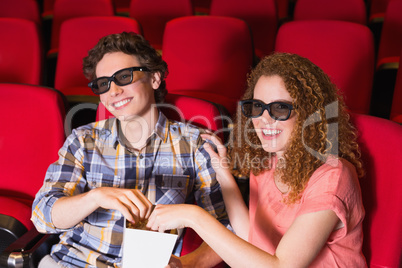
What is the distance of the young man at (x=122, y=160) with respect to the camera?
1.08 m

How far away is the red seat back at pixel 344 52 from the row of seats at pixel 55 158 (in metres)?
0.68

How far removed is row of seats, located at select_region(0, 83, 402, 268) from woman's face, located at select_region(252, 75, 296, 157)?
167 mm

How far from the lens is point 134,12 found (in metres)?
2.48

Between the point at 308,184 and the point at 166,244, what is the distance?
0.32 meters

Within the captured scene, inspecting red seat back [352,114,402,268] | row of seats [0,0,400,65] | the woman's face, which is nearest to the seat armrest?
the woman's face

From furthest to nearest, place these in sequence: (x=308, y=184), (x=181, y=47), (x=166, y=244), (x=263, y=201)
A: (x=181, y=47)
(x=263, y=201)
(x=308, y=184)
(x=166, y=244)

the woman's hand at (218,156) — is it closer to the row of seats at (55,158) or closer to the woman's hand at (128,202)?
the row of seats at (55,158)

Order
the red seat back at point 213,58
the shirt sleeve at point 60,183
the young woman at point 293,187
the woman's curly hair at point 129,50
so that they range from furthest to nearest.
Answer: the red seat back at point 213,58 → the woman's curly hair at point 129,50 → the shirt sleeve at point 60,183 → the young woman at point 293,187

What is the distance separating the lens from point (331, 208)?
2.68 feet

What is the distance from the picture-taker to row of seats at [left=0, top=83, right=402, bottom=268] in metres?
0.93

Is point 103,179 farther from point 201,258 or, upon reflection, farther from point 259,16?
point 259,16

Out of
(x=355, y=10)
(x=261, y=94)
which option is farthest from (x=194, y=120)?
(x=355, y=10)

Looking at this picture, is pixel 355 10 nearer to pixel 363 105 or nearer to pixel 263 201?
pixel 363 105

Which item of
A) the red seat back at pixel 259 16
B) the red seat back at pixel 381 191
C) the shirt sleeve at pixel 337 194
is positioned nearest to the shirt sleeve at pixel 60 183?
the shirt sleeve at pixel 337 194
